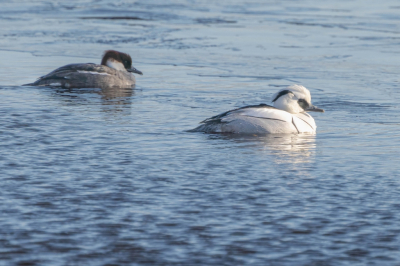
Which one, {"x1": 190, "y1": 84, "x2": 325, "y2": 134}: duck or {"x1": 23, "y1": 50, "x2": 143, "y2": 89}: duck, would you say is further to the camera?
{"x1": 23, "y1": 50, "x2": 143, "y2": 89}: duck

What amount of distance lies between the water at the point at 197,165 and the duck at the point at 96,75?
342mm

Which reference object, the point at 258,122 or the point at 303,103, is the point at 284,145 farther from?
the point at 303,103

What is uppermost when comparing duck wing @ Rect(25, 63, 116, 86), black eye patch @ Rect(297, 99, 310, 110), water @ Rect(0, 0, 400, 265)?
duck wing @ Rect(25, 63, 116, 86)

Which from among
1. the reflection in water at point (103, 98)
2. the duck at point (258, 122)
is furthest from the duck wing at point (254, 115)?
the reflection in water at point (103, 98)

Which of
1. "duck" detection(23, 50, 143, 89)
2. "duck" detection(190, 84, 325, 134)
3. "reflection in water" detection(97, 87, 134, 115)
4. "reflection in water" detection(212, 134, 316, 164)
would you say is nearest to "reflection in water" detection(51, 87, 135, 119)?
"reflection in water" detection(97, 87, 134, 115)

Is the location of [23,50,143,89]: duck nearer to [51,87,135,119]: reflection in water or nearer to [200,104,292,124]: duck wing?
[51,87,135,119]: reflection in water

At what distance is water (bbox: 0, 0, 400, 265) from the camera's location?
560 centimetres

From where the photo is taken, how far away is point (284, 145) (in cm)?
932

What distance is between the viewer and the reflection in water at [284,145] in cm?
856

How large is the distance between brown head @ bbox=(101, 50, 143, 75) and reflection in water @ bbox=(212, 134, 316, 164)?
637 cm

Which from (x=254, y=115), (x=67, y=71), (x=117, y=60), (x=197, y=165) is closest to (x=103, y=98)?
(x=67, y=71)

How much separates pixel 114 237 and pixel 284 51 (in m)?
13.9

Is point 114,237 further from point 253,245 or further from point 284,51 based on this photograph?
point 284,51

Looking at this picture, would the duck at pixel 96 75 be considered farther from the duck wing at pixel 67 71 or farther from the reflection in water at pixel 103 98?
the reflection in water at pixel 103 98
